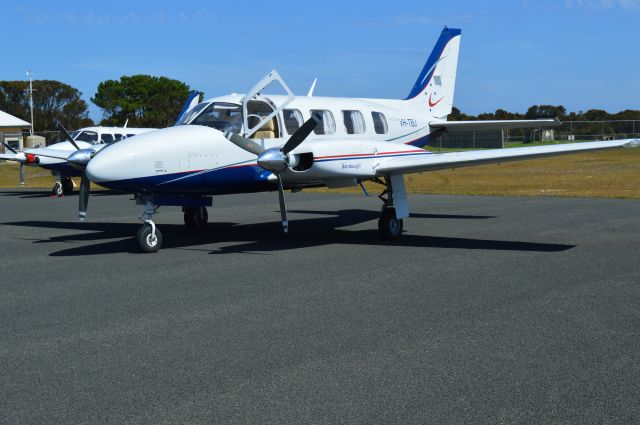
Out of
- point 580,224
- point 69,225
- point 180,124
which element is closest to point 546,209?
point 580,224

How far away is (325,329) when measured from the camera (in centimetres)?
737

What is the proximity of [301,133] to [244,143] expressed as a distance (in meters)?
1.09

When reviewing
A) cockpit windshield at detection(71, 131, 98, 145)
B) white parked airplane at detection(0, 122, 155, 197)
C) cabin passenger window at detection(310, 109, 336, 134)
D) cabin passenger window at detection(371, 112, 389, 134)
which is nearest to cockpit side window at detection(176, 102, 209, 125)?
cabin passenger window at detection(310, 109, 336, 134)

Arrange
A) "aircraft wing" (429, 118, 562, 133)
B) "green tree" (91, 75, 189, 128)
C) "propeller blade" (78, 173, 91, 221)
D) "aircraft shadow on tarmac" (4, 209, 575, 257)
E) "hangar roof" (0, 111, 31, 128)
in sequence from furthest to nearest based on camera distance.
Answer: "green tree" (91, 75, 189, 128)
"hangar roof" (0, 111, 31, 128)
"aircraft wing" (429, 118, 562, 133)
"propeller blade" (78, 173, 91, 221)
"aircraft shadow on tarmac" (4, 209, 575, 257)

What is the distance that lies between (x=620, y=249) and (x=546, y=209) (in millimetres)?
7426

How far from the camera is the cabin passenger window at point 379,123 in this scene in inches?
659

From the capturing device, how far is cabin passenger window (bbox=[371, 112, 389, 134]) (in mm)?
16734

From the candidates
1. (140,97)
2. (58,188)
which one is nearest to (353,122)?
(58,188)

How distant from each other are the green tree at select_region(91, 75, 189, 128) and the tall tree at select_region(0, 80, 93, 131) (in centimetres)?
749

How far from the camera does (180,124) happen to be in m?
14.0

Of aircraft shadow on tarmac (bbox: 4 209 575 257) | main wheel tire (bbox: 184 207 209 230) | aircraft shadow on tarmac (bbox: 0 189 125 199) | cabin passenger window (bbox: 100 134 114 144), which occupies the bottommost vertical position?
aircraft shadow on tarmac (bbox: 4 209 575 257)

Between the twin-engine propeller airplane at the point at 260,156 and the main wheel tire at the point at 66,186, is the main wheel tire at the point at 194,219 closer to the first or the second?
the twin-engine propeller airplane at the point at 260,156

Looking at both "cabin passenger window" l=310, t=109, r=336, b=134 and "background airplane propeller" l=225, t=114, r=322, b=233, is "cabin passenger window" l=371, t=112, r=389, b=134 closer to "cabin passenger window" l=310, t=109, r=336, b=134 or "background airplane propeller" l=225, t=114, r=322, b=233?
"cabin passenger window" l=310, t=109, r=336, b=134

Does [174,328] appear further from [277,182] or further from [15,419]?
[277,182]
